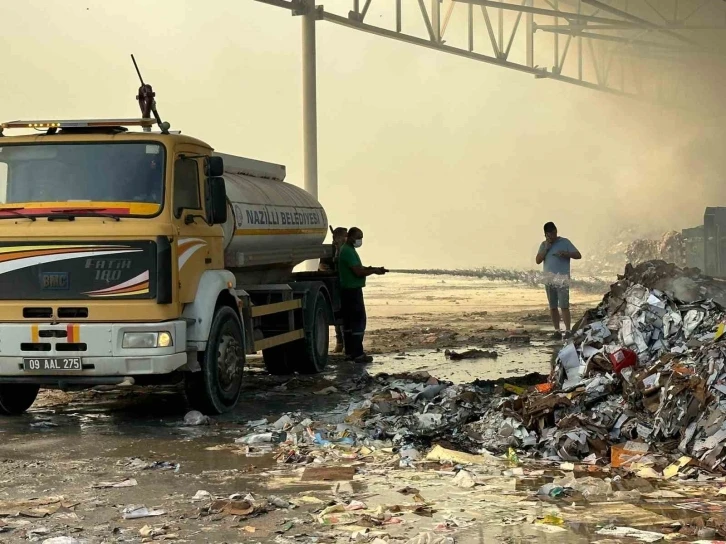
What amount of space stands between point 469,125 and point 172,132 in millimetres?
38960

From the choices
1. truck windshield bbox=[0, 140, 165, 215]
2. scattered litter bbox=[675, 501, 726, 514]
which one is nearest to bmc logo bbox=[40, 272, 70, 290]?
truck windshield bbox=[0, 140, 165, 215]

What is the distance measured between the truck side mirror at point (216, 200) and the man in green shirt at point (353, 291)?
4725mm

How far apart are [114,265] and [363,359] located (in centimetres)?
602

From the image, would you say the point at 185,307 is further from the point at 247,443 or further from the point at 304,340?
the point at 304,340

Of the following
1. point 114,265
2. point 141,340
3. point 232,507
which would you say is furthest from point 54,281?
point 232,507

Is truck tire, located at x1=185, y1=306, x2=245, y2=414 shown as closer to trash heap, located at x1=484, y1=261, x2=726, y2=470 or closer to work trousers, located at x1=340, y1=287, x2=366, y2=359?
trash heap, located at x1=484, y1=261, x2=726, y2=470

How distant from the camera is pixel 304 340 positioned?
13.4 meters

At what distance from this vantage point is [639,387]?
8.48m

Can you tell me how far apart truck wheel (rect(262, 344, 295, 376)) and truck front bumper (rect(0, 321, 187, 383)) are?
4.45 metres

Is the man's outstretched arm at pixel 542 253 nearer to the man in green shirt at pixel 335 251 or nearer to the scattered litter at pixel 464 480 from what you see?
the man in green shirt at pixel 335 251

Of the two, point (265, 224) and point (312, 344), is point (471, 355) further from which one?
point (265, 224)

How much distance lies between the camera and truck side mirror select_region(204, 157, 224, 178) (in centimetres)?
986

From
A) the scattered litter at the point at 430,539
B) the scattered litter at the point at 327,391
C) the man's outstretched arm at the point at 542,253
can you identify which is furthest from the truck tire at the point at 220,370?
the man's outstretched arm at the point at 542,253

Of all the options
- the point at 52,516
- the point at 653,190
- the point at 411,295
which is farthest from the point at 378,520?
the point at 653,190
